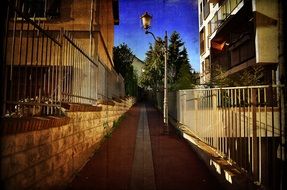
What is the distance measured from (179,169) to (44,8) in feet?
29.9

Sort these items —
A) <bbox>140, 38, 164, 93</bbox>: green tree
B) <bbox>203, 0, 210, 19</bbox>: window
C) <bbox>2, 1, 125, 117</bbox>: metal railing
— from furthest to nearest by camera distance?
<bbox>140, 38, 164, 93</bbox>: green tree, <bbox>203, 0, 210, 19</bbox>: window, <bbox>2, 1, 125, 117</bbox>: metal railing

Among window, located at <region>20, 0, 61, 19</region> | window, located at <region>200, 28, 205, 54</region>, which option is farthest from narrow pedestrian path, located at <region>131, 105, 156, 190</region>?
window, located at <region>200, 28, 205, 54</region>

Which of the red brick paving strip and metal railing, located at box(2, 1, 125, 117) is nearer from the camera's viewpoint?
metal railing, located at box(2, 1, 125, 117)

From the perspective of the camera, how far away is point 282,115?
3.09m

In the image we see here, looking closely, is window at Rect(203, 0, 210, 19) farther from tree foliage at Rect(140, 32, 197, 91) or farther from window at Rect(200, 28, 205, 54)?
tree foliage at Rect(140, 32, 197, 91)

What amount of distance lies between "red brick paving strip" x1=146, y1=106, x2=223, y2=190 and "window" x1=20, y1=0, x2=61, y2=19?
717 cm

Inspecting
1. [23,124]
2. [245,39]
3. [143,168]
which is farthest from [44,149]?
[245,39]

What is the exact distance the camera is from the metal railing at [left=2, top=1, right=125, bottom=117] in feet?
10.5

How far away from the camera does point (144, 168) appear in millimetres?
6055

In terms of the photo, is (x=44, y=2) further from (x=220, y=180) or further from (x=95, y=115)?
(x=220, y=180)

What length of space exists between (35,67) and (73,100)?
6.59 feet

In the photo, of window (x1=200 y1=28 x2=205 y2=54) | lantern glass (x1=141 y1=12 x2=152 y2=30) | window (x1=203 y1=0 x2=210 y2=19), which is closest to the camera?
lantern glass (x1=141 y1=12 x2=152 y2=30)

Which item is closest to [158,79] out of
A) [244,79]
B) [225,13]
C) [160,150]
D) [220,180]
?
[225,13]

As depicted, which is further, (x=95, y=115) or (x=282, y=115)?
(x=95, y=115)
